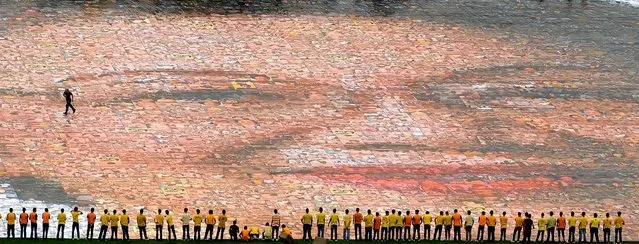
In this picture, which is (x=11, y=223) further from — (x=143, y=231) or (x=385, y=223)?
(x=385, y=223)

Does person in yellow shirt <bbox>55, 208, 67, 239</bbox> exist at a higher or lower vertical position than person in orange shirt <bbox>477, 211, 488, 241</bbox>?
lower

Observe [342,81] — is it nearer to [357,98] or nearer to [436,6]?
[357,98]

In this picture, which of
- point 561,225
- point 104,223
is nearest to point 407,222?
point 561,225

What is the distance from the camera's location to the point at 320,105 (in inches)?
2534

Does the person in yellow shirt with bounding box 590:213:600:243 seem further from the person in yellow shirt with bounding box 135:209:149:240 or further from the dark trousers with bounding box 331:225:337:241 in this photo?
the person in yellow shirt with bounding box 135:209:149:240

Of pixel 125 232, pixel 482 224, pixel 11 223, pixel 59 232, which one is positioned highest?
pixel 482 224

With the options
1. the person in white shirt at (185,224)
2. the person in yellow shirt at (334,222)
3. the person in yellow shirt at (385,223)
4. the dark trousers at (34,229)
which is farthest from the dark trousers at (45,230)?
the person in yellow shirt at (385,223)

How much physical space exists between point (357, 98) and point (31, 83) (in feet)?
40.0

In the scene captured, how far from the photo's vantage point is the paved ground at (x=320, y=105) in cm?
5588

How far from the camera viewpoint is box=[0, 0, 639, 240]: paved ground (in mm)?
55875

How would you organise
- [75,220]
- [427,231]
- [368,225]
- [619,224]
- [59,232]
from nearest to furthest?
[75,220] < [368,225] < [59,232] < [619,224] < [427,231]

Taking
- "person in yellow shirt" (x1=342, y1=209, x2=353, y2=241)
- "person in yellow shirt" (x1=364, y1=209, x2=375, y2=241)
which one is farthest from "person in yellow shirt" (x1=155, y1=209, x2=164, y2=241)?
"person in yellow shirt" (x1=364, y1=209, x2=375, y2=241)

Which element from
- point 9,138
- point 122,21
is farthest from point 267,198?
point 122,21

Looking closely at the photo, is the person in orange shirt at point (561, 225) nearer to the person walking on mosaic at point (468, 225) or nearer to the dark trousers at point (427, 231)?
the person walking on mosaic at point (468, 225)
